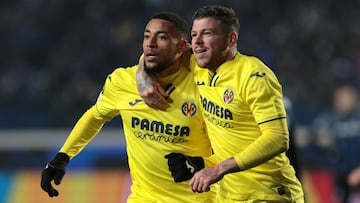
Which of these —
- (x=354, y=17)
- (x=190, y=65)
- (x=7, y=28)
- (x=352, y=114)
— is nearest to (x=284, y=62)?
(x=354, y=17)

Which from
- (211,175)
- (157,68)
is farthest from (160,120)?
(211,175)

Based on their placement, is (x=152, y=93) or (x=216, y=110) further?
(x=152, y=93)

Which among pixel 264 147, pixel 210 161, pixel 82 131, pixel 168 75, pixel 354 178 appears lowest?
pixel 354 178

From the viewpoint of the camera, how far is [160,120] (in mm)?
5355

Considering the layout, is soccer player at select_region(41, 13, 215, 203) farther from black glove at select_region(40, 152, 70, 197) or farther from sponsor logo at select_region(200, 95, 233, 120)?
sponsor logo at select_region(200, 95, 233, 120)

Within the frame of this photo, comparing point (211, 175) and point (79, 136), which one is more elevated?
point (79, 136)

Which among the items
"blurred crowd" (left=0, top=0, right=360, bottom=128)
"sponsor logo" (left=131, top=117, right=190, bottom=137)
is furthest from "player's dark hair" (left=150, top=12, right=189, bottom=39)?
"blurred crowd" (left=0, top=0, right=360, bottom=128)

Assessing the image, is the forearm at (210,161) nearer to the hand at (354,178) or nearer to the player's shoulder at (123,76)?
the player's shoulder at (123,76)

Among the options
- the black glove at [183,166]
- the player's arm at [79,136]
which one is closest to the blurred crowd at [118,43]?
the player's arm at [79,136]

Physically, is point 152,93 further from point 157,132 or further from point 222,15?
point 222,15

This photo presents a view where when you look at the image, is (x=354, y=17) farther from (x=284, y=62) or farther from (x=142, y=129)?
(x=142, y=129)

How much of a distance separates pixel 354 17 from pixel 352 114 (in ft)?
26.1

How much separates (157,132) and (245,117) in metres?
0.78

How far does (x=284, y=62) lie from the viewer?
569 inches
